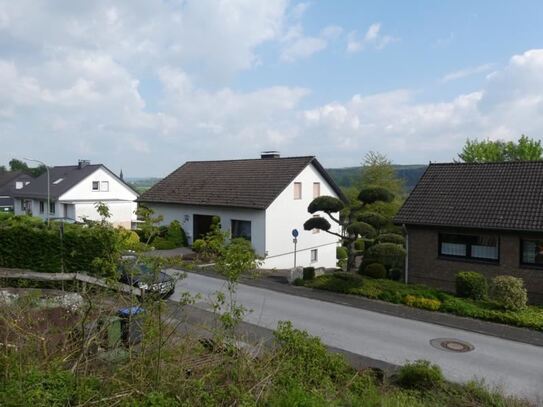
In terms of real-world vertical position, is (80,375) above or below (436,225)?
below

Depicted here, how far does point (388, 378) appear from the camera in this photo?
9.51 m

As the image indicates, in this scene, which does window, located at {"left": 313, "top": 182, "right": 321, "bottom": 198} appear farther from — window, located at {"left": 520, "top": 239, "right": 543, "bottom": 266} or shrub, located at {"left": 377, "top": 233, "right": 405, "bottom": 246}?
window, located at {"left": 520, "top": 239, "right": 543, "bottom": 266}

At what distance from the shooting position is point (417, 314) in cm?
1527

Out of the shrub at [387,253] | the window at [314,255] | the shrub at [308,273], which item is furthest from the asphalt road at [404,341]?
the window at [314,255]

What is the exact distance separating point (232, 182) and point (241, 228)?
11.7ft

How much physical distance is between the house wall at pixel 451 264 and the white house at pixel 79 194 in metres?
29.0

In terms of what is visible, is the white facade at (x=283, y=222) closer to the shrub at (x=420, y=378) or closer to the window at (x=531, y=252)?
the window at (x=531, y=252)

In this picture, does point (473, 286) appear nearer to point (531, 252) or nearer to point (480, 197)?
point (531, 252)

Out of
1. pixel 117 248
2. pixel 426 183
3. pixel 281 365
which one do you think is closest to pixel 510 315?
pixel 426 183

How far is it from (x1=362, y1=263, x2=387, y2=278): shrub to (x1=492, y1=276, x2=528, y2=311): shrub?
517 centimetres

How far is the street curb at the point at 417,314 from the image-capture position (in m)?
13.3

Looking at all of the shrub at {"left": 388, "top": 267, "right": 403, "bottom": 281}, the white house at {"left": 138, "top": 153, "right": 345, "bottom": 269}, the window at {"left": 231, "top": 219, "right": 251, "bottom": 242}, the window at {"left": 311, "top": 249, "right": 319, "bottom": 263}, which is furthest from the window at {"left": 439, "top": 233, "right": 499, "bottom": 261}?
the window at {"left": 311, "top": 249, "right": 319, "bottom": 263}

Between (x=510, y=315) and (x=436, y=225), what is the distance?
17.5ft

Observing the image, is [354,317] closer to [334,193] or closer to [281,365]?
[281,365]
